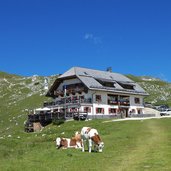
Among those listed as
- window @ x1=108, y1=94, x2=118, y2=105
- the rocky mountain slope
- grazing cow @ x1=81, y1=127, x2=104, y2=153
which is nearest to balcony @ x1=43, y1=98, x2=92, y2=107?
window @ x1=108, y1=94, x2=118, y2=105

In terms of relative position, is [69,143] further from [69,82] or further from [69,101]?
[69,82]

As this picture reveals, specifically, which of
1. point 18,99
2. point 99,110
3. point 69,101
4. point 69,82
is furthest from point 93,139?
point 18,99

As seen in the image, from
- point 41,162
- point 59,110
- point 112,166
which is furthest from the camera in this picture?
point 59,110

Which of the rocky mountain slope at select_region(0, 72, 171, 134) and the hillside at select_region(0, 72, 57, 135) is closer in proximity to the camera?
the hillside at select_region(0, 72, 57, 135)

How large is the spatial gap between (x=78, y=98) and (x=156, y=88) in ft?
226

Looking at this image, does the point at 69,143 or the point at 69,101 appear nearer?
the point at 69,143

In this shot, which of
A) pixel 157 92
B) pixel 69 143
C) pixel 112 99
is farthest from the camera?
pixel 157 92

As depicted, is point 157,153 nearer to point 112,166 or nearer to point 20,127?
point 112,166

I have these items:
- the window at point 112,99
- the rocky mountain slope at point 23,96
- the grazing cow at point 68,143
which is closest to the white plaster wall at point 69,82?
the window at point 112,99

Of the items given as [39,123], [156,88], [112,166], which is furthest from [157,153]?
[156,88]

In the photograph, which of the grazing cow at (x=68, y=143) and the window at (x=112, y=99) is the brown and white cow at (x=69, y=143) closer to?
the grazing cow at (x=68, y=143)

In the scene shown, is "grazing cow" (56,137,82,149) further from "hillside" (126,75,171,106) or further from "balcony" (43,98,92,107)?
"hillside" (126,75,171,106)

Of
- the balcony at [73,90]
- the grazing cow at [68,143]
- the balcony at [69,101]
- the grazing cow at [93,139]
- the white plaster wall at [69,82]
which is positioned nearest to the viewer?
the grazing cow at [93,139]

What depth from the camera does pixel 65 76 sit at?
94750mm
